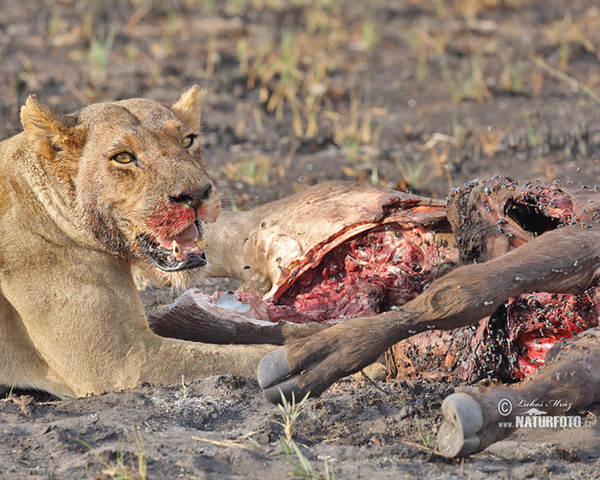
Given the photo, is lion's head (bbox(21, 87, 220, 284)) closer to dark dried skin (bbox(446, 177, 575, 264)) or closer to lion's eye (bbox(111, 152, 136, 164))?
lion's eye (bbox(111, 152, 136, 164))

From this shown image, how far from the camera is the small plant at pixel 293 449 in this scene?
2.97 metres

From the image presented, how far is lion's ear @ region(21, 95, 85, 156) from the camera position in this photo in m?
4.15

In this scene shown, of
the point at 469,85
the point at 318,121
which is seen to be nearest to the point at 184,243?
the point at 318,121

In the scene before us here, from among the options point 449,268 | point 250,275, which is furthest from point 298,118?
point 449,268

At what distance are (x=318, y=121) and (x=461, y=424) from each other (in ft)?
20.4

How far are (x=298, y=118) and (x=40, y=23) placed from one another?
4.08 m

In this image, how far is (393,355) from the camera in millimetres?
4277

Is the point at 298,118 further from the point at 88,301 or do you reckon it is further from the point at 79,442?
the point at 79,442

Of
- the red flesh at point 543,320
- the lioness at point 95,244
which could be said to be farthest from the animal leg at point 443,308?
the lioness at point 95,244

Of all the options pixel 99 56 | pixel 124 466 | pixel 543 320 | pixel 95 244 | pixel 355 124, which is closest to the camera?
pixel 124 466

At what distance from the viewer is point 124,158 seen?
416 centimetres

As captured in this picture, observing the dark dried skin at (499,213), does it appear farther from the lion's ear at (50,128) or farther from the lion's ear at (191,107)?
the lion's ear at (50,128)

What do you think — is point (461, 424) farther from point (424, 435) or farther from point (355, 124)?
point (355, 124)

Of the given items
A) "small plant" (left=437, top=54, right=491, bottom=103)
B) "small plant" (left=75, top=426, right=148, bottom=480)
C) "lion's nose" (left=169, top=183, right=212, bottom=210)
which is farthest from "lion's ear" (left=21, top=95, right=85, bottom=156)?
"small plant" (left=437, top=54, right=491, bottom=103)
